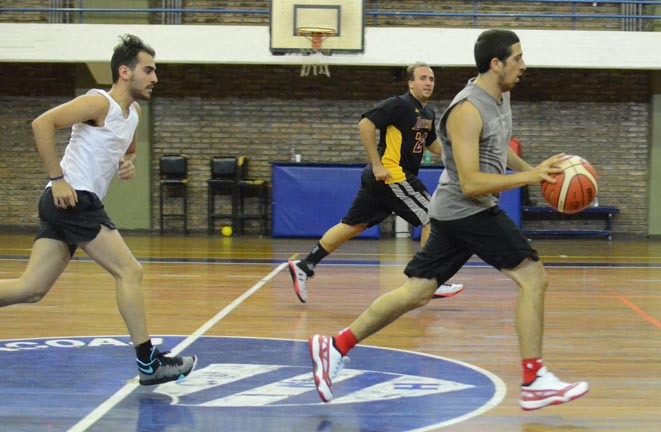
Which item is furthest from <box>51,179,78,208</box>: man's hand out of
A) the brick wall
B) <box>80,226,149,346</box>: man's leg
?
the brick wall

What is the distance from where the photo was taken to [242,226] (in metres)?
16.1

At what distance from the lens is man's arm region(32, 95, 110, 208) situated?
442cm

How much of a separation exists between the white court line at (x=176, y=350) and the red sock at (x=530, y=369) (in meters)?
1.88

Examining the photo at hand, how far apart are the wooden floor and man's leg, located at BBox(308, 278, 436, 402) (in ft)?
2.08

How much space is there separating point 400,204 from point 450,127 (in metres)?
3.32

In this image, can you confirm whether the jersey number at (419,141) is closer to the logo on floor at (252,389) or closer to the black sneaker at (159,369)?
the logo on floor at (252,389)

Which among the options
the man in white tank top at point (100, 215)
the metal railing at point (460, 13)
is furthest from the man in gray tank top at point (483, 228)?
the metal railing at point (460, 13)

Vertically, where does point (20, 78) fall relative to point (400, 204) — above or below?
above

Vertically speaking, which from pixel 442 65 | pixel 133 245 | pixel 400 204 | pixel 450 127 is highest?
pixel 442 65

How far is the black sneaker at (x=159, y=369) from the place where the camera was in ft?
15.3

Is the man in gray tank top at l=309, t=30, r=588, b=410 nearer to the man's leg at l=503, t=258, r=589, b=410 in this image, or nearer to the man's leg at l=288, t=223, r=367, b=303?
the man's leg at l=503, t=258, r=589, b=410

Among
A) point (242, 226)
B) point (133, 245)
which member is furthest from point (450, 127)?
point (242, 226)

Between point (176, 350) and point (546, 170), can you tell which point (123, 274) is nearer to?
point (176, 350)

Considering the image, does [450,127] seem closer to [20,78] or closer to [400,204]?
[400,204]
